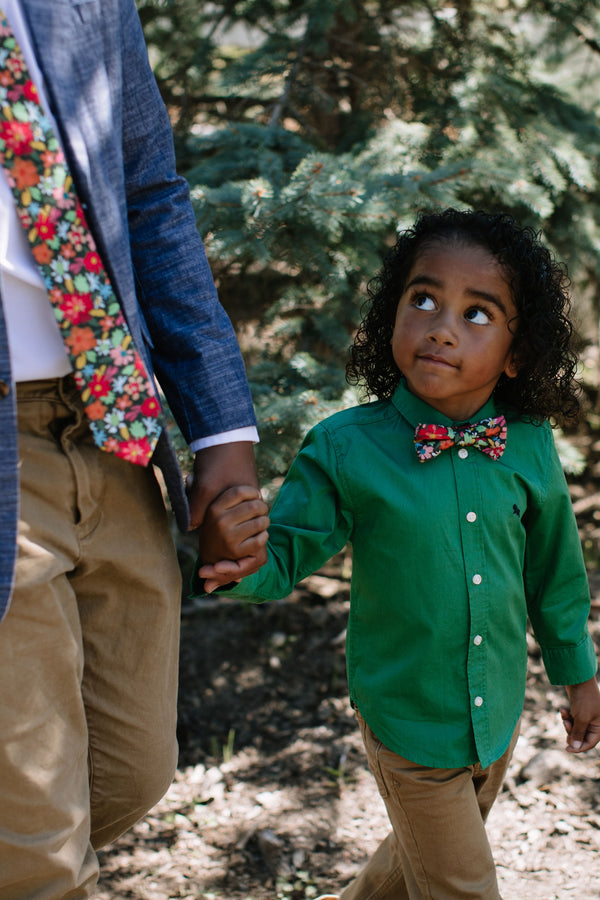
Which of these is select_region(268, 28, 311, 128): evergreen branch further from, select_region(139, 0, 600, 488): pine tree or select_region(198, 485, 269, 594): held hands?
select_region(198, 485, 269, 594): held hands

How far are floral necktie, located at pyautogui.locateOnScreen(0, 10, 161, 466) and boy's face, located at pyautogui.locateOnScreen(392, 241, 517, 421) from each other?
2.09 feet

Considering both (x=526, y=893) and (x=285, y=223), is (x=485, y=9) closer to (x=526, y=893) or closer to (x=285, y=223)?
(x=285, y=223)

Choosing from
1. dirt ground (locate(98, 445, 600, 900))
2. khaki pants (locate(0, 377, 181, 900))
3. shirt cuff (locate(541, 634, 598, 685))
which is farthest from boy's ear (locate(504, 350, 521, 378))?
dirt ground (locate(98, 445, 600, 900))

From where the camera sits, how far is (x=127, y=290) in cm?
144

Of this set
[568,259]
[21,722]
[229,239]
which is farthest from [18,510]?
[568,259]

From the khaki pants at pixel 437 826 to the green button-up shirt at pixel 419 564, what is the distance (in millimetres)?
50

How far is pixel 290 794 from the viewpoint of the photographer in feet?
9.29

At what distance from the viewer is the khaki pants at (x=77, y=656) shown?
4.46 ft

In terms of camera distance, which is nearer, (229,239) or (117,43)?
(117,43)

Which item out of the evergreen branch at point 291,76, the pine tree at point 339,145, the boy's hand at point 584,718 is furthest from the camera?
the evergreen branch at point 291,76

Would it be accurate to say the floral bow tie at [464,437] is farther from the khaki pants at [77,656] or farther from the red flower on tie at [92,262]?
the red flower on tie at [92,262]

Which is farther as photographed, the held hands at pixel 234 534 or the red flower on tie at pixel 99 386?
the held hands at pixel 234 534

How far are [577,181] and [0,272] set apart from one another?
2856mm

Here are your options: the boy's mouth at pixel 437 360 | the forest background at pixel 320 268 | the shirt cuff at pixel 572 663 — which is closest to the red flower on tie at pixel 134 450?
the boy's mouth at pixel 437 360
